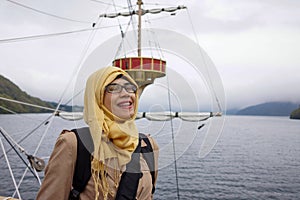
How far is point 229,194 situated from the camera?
17.9m

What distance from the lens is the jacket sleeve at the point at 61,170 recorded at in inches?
72.2

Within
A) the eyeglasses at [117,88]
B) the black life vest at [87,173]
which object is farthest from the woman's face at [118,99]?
the black life vest at [87,173]

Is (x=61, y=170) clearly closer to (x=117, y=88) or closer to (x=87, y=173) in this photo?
(x=87, y=173)

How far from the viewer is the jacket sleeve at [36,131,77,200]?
6.01 feet

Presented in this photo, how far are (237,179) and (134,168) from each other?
71.9ft

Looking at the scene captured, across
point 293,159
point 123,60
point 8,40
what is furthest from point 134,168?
point 293,159

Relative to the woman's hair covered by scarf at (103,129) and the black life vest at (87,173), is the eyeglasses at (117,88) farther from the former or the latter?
the black life vest at (87,173)

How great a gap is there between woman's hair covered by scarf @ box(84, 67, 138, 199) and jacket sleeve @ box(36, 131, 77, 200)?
0.16 metres

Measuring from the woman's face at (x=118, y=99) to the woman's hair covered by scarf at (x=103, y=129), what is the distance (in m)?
0.03

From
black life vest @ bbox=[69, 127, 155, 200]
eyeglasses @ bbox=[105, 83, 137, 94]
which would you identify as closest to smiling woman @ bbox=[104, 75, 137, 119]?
eyeglasses @ bbox=[105, 83, 137, 94]

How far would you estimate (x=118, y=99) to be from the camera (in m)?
1.99

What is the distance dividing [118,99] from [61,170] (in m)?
0.65

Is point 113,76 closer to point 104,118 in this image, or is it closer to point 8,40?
point 104,118

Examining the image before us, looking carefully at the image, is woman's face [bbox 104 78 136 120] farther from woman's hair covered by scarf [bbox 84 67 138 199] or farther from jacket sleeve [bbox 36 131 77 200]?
jacket sleeve [bbox 36 131 77 200]
